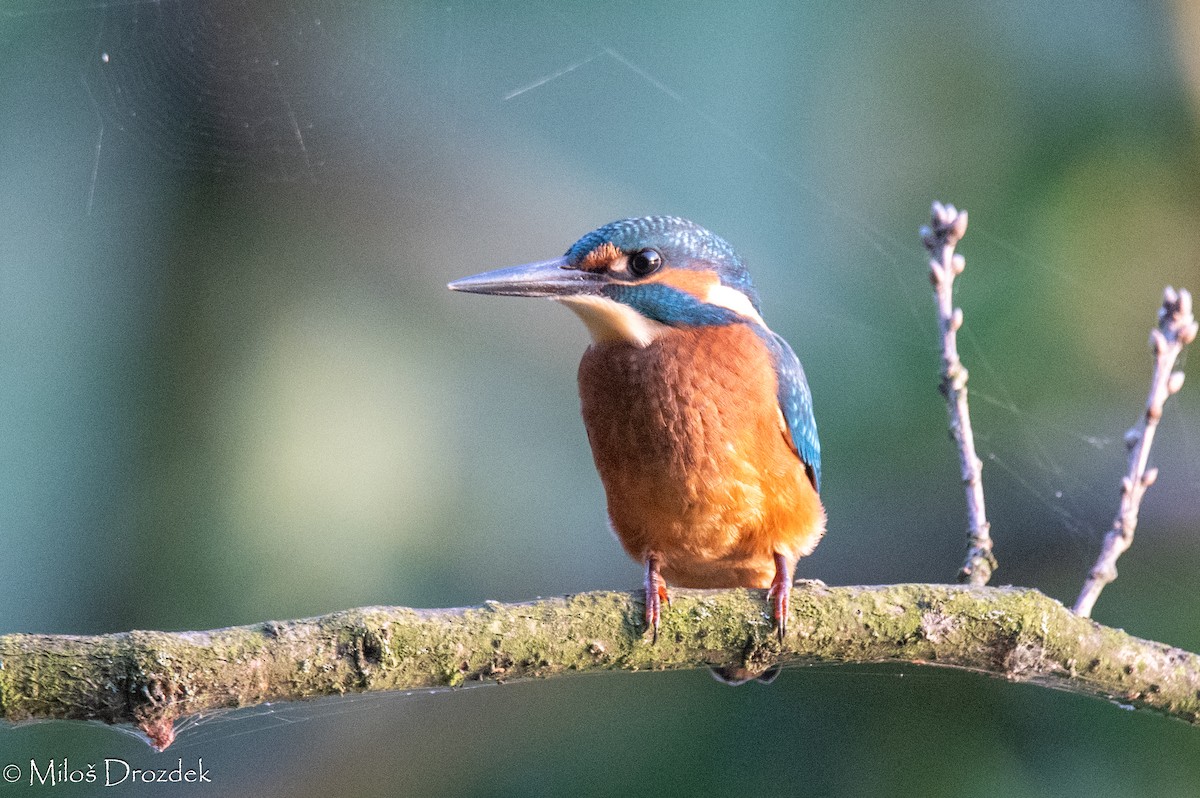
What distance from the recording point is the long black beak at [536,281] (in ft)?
4.76

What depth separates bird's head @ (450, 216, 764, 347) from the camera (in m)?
1.64

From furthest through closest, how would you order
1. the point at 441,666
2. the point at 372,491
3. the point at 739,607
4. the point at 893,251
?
the point at 893,251
the point at 372,491
the point at 739,607
the point at 441,666

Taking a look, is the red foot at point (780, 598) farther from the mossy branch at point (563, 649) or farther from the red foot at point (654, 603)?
the red foot at point (654, 603)

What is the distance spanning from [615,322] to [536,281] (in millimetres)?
200

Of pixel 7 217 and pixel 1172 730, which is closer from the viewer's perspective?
pixel 1172 730

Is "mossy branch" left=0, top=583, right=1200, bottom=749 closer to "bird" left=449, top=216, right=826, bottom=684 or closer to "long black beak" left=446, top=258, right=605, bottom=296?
"bird" left=449, top=216, right=826, bottom=684

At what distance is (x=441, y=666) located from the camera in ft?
4.33

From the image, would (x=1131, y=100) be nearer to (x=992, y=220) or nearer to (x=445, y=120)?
(x=992, y=220)

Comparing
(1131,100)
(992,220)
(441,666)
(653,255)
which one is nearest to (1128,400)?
(992,220)

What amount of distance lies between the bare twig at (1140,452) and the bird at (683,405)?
1.45ft

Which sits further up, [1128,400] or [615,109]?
[615,109]

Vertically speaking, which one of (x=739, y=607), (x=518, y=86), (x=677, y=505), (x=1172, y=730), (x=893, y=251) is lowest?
(x=1172, y=730)

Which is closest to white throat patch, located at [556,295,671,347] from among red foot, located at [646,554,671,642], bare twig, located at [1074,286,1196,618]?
red foot, located at [646,554,671,642]

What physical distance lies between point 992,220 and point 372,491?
1877mm
